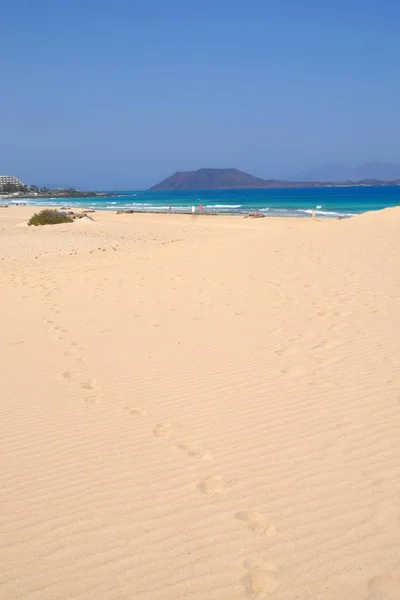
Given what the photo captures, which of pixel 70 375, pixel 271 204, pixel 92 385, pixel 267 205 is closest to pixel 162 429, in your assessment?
pixel 92 385

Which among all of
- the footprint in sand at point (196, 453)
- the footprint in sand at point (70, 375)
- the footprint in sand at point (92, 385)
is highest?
the footprint in sand at point (196, 453)

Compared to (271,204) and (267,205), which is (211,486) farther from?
(271,204)

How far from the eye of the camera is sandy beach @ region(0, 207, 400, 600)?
284cm

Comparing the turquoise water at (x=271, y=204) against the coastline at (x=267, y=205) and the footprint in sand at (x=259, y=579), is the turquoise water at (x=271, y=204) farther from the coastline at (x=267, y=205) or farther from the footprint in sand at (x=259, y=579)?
the footprint in sand at (x=259, y=579)

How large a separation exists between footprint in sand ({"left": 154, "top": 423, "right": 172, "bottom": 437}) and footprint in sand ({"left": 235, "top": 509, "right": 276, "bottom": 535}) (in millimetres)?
1295

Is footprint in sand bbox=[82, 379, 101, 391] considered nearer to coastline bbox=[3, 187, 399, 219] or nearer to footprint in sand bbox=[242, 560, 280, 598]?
footprint in sand bbox=[242, 560, 280, 598]

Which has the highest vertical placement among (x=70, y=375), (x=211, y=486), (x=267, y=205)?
(x=267, y=205)

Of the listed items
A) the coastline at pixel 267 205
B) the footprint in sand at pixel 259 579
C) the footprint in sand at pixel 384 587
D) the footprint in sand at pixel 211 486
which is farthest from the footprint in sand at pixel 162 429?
the coastline at pixel 267 205

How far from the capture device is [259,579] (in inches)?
107

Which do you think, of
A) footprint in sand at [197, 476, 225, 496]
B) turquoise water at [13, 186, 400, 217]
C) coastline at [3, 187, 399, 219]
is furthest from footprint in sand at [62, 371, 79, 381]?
turquoise water at [13, 186, 400, 217]

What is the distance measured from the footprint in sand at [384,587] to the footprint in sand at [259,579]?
419 mm

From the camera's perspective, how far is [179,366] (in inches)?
243

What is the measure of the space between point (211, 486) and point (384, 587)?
1.25 metres

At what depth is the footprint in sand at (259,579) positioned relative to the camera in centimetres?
265
